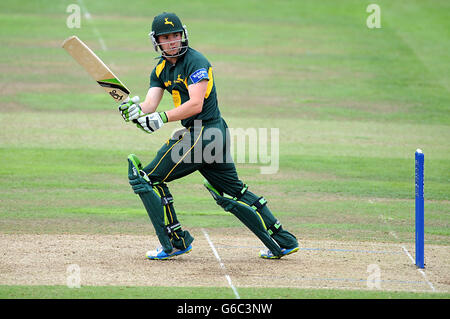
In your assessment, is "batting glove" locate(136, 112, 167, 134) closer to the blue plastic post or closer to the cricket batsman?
the cricket batsman

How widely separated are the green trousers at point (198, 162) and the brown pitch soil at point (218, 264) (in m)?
0.50

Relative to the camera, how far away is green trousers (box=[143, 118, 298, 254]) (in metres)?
7.26

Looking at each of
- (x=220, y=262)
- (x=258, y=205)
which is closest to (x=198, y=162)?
(x=258, y=205)

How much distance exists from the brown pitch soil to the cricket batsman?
1.15 ft

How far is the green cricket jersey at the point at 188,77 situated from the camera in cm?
716

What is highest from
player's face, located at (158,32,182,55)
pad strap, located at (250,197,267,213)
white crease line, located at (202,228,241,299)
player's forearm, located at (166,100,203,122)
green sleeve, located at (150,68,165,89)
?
player's face, located at (158,32,182,55)

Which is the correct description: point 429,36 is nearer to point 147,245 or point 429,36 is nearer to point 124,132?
point 124,132

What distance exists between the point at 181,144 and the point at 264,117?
8.91 m

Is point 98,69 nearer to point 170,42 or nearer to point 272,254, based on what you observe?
point 170,42

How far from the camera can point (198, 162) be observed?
23.9 ft

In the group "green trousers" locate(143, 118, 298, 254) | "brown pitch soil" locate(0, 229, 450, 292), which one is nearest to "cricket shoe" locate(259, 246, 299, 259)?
"brown pitch soil" locate(0, 229, 450, 292)

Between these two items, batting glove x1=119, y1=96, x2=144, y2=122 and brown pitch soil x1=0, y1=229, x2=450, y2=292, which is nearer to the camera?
brown pitch soil x1=0, y1=229, x2=450, y2=292
